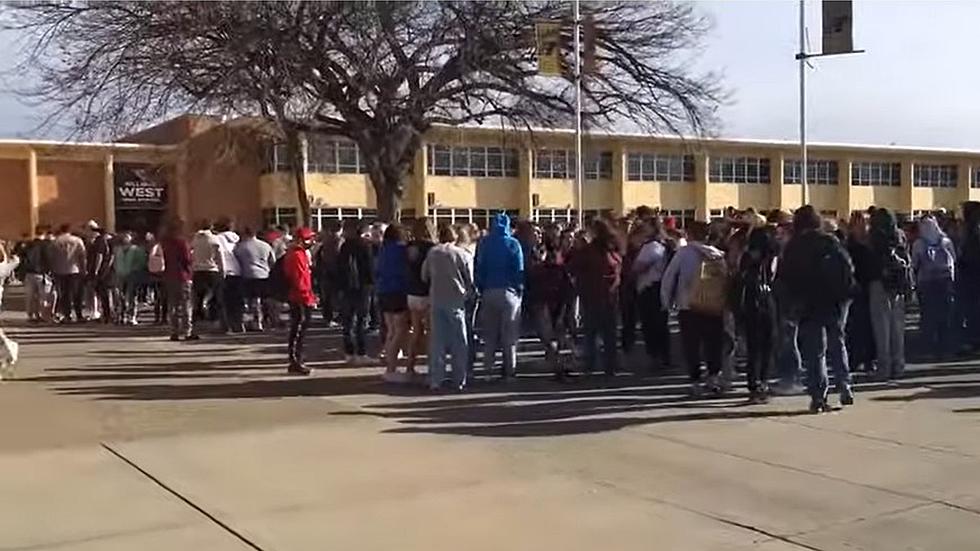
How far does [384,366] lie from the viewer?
13.4 m

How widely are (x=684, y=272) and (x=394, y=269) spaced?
314 cm

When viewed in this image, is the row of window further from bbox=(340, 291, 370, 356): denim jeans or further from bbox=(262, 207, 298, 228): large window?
bbox=(340, 291, 370, 356): denim jeans

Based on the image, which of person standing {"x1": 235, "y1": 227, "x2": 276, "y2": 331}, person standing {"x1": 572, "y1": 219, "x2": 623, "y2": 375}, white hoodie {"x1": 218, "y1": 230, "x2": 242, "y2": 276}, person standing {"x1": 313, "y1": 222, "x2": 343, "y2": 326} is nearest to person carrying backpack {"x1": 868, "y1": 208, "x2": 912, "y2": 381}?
person standing {"x1": 572, "y1": 219, "x2": 623, "y2": 375}

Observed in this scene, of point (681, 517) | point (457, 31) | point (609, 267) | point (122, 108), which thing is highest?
point (457, 31)

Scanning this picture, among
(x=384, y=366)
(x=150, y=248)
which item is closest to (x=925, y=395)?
(x=384, y=366)

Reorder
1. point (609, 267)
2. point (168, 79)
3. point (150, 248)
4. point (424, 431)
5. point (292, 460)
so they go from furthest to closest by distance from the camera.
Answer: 1. point (168, 79)
2. point (150, 248)
3. point (609, 267)
4. point (424, 431)
5. point (292, 460)

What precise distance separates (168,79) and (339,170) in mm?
29599

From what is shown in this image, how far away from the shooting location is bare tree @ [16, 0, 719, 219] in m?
22.1

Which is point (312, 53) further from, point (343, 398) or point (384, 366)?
point (343, 398)

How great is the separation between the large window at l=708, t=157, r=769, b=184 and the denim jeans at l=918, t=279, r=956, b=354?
1839 inches

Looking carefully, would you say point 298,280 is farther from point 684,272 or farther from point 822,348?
point 822,348

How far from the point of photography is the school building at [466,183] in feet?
161

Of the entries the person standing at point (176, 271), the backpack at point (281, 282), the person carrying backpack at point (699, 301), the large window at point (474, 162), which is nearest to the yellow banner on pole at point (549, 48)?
the person standing at point (176, 271)

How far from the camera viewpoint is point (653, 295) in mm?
13133
